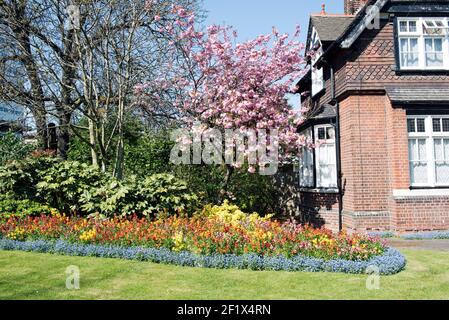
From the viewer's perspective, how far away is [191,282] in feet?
22.6

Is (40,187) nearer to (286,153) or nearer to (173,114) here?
(173,114)

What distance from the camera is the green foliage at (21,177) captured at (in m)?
12.1

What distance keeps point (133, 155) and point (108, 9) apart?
5.67 m

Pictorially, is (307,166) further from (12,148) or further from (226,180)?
(12,148)

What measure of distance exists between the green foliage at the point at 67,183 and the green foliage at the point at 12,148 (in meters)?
2.90

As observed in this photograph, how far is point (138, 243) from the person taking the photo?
29.7 feet

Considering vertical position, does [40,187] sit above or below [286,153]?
below

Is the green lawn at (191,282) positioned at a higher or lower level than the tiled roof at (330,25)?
lower

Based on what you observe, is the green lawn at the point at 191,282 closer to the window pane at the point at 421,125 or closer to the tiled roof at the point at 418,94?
the window pane at the point at 421,125

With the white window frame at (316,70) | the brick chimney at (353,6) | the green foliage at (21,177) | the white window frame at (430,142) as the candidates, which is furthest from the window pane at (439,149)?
the green foliage at (21,177)

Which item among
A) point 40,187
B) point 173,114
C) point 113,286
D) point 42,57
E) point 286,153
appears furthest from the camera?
point 173,114

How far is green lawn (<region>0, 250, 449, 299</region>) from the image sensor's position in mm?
6223
